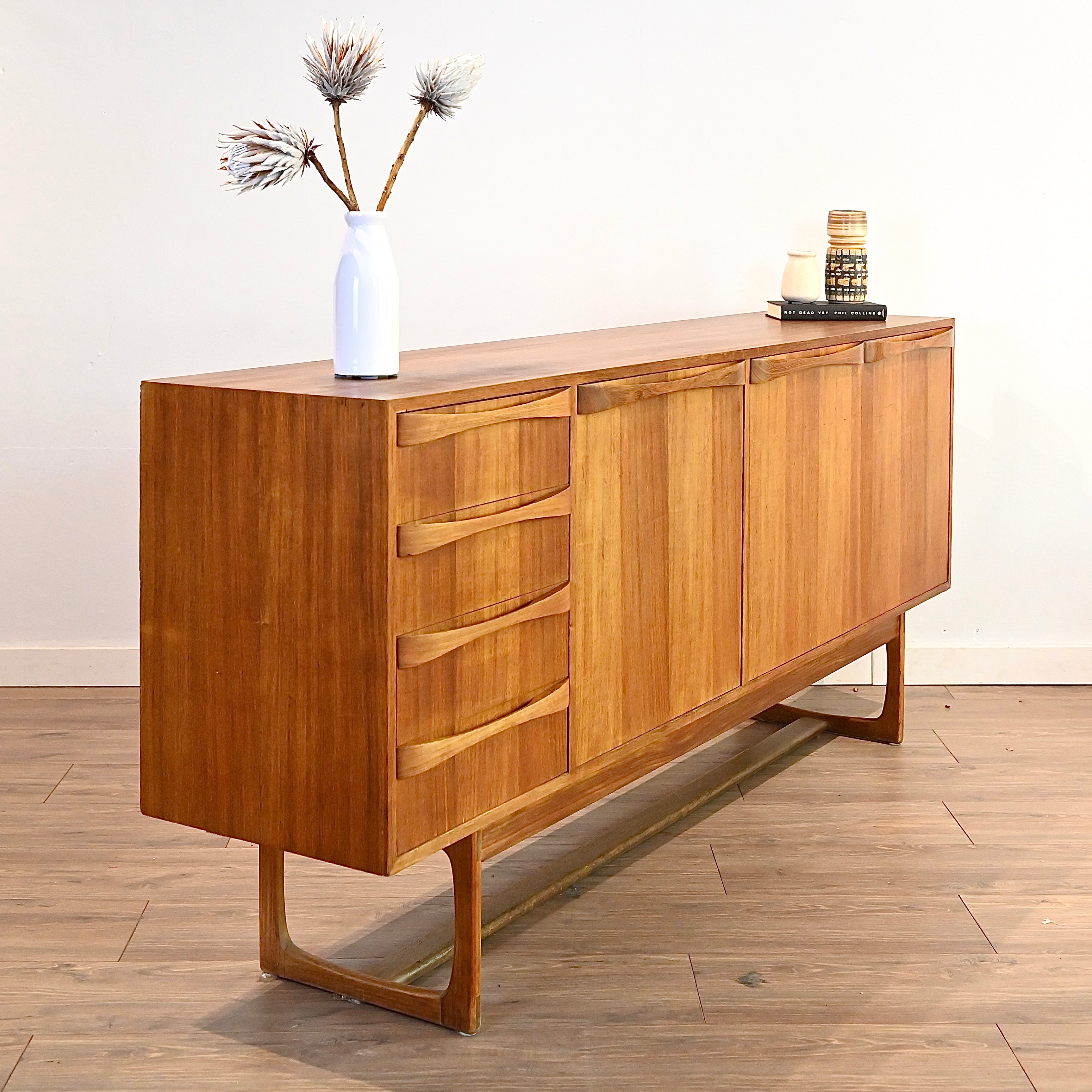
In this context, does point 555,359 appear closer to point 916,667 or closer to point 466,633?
point 466,633

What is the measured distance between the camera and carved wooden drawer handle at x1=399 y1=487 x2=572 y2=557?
173 cm

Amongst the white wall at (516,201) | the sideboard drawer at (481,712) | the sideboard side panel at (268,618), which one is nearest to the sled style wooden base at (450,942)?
the sideboard drawer at (481,712)

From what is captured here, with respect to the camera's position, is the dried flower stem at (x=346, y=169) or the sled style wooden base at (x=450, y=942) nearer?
the dried flower stem at (x=346, y=169)

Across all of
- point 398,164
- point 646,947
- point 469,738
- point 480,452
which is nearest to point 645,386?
point 480,452

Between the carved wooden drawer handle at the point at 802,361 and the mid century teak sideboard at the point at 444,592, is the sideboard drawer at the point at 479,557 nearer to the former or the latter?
the mid century teak sideboard at the point at 444,592

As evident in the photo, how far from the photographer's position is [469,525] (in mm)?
1811

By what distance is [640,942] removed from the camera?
231 cm

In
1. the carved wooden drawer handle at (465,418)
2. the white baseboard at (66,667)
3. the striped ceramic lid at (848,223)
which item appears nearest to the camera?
the carved wooden drawer handle at (465,418)

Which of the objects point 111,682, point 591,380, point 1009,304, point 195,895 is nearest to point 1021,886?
point 591,380

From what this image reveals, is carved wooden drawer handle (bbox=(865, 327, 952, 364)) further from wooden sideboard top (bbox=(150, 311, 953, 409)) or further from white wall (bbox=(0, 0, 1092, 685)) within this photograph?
white wall (bbox=(0, 0, 1092, 685))

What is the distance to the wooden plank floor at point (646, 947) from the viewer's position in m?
1.93

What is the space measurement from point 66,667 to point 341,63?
7.72 ft

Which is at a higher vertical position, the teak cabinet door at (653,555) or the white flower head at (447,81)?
the white flower head at (447,81)

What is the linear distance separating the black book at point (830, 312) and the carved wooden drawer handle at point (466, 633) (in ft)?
4.20
